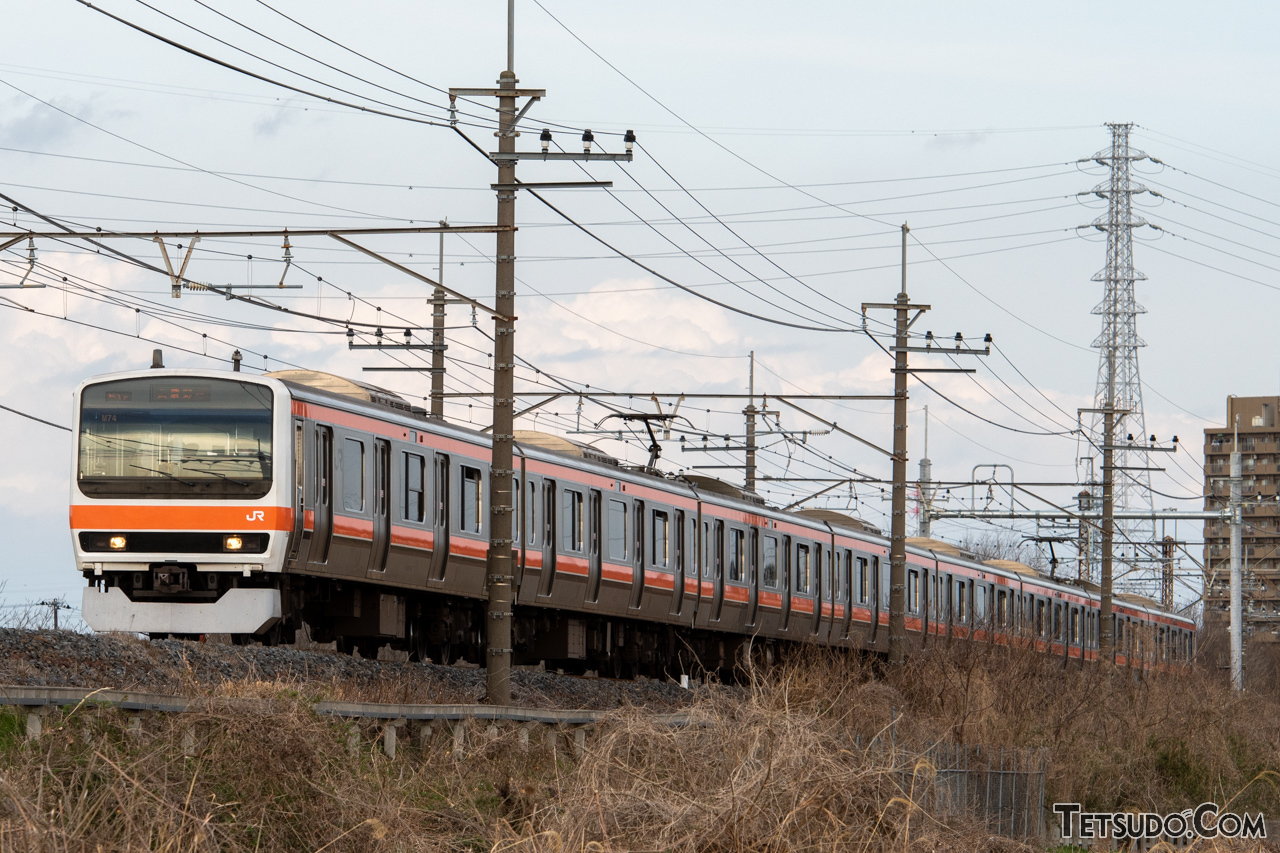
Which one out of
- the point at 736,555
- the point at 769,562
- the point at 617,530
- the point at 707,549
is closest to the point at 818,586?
the point at 769,562

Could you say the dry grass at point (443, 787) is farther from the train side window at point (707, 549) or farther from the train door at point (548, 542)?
the train side window at point (707, 549)

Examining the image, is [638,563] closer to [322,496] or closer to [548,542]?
[548,542]

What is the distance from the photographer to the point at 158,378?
19.6 meters

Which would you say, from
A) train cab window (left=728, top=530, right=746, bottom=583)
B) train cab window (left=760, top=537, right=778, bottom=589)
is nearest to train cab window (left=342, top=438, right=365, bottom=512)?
train cab window (left=728, top=530, right=746, bottom=583)

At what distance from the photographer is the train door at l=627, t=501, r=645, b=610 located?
2761 cm

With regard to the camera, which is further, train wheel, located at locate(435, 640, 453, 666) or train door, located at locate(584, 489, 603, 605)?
train door, located at locate(584, 489, 603, 605)

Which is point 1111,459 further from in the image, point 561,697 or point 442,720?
point 442,720

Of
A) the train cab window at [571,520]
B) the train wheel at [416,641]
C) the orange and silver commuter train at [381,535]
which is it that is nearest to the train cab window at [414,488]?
the orange and silver commuter train at [381,535]

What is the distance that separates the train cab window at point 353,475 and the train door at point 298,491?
905 millimetres

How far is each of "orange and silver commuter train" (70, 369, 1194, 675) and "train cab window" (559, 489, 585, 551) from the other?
36mm

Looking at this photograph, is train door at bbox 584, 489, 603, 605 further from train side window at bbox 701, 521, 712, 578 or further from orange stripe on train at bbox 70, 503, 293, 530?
orange stripe on train at bbox 70, 503, 293, 530

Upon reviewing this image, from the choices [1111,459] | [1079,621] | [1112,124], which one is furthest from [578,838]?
[1112,124]

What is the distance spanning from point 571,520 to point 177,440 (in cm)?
748

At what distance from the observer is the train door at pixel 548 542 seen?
2484 centimetres
